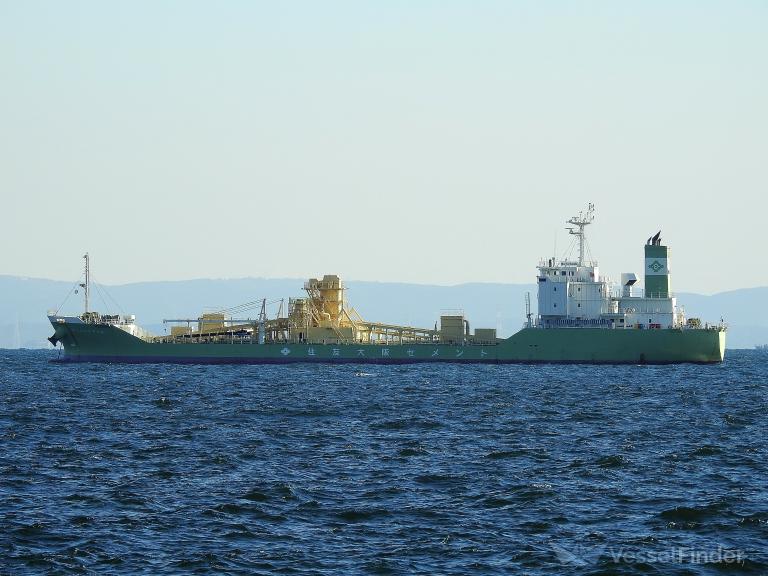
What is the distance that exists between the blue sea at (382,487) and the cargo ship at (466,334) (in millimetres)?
33952

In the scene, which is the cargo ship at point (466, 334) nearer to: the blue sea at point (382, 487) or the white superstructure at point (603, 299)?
the white superstructure at point (603, 299)

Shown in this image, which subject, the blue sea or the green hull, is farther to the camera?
the green hull

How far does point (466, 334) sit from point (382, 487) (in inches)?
2583

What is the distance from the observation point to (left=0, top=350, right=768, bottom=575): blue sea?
68.0 feet

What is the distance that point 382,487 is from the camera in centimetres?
2736

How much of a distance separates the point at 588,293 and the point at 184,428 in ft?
176

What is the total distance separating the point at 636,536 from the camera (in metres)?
22.1

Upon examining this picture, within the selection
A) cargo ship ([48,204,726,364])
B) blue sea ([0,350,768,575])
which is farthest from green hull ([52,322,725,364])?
blue sea ([0,350,768,575])

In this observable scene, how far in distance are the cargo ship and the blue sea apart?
111 ft

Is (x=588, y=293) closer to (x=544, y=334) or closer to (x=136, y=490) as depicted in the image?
(x=544, y=334)

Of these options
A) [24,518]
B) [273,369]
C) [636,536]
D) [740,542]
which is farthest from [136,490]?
[273,369]

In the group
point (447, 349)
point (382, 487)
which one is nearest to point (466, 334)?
point (447, 349)

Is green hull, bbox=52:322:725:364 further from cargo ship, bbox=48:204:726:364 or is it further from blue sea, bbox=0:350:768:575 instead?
blue sea, bbox=0:350:768:575

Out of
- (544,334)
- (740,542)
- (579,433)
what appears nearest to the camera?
(740,542)
